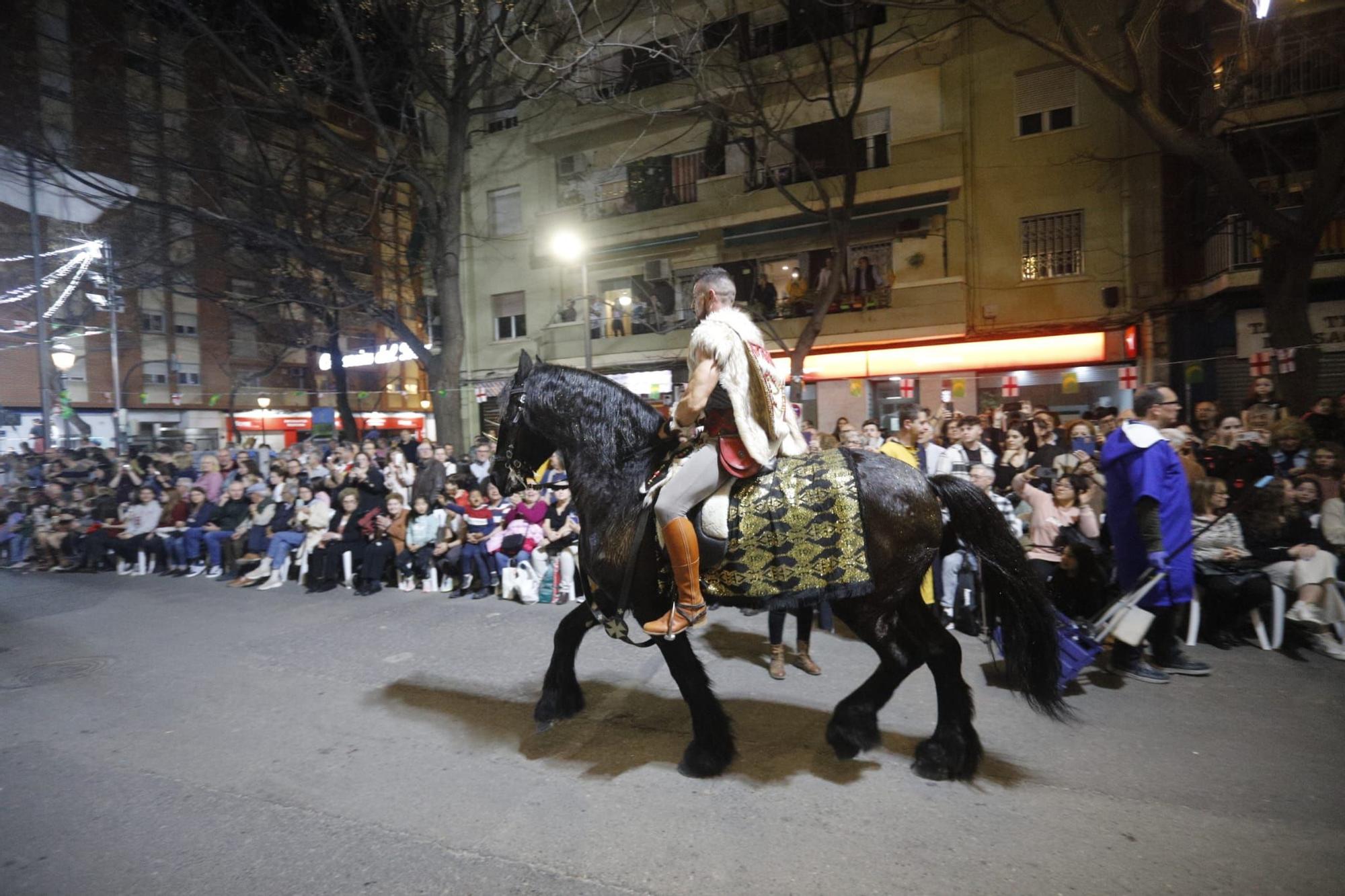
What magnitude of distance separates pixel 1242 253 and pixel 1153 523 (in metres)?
12.3

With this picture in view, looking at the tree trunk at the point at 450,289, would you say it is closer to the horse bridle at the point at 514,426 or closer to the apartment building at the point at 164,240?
the apartment building at the point at 164,240

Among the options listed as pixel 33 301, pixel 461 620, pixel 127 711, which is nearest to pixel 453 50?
pixel 461 620

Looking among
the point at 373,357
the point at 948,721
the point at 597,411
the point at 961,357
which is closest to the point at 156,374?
the point at 373,357

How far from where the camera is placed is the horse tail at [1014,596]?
352 centimetres

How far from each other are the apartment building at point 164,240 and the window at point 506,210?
2.72m

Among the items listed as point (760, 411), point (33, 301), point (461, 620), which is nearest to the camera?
point (760, 411)

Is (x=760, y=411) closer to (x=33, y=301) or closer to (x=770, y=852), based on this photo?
(x=770, y=852)

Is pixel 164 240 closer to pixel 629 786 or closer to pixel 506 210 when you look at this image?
pixel 506 210

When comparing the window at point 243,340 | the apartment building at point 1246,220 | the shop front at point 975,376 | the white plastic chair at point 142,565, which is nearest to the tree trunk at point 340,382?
the white plastic chair at point 142,565

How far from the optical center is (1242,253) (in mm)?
12656

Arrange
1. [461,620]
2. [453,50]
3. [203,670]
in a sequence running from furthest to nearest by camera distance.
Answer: [453,50] → [461,620] → [203,670]

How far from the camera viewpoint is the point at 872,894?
98.8 inches

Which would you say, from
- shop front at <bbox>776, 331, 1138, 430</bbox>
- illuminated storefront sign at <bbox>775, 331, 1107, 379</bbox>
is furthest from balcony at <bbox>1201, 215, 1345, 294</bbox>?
illuminated storefront sign at <bbox>775, 331, 1107, 379</bbox>

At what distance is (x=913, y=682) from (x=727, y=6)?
18.3 metres
